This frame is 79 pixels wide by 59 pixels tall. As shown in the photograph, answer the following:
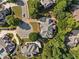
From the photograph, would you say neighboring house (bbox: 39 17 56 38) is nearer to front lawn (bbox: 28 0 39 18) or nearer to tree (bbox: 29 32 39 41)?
tree (bbox: 29 32 39 41)

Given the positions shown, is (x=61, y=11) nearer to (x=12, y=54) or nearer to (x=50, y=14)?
(x=50, y=14)

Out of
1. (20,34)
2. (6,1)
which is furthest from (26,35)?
(6,1)

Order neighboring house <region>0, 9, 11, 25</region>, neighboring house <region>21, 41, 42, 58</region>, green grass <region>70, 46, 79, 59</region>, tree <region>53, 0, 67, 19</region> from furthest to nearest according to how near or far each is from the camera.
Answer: neighboring house <region>0, 9, 11, 25</region> < tree <region>53, 0, 67, 19</region> < neighboring house <region>21, 41, 42, 58</region> < green grass <region>70, 46, 79, 59</region>

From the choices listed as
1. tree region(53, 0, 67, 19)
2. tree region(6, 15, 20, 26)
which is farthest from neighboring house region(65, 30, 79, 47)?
tree region(6, 15, 20, 26)

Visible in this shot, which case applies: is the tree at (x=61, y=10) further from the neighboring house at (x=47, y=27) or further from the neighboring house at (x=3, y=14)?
the neighboring house at (x=3, y=14)

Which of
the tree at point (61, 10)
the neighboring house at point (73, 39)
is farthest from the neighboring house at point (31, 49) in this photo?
the tree at point (61, 10)

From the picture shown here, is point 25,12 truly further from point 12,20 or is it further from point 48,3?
point 48,3
